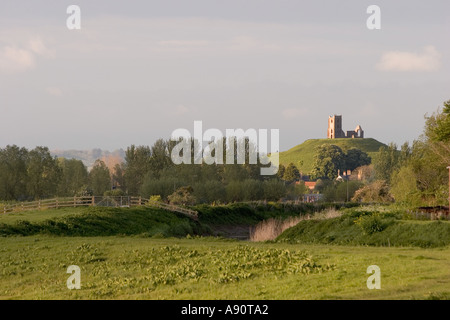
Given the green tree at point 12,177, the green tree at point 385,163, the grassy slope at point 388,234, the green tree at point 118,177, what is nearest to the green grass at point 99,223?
the grassy slope at point 388,234

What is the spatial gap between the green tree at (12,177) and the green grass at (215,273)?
68986 millimetres

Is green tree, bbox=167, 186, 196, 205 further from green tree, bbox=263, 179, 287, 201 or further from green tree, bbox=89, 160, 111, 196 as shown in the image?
green tree, bbox=263, 179, 287, 201

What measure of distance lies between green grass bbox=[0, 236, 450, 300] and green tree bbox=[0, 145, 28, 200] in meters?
69.0

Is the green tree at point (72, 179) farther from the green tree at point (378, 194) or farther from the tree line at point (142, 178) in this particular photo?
the green tree at point (378, 194)

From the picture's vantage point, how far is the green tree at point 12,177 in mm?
100438

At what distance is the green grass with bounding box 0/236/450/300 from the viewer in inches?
784

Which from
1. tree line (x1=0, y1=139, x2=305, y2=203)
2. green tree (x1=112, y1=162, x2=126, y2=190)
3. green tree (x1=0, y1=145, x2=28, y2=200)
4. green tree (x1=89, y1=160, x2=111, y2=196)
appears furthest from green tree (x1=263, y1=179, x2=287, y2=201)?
green tree (x1=0, y1=145, x2=28, y2=200)

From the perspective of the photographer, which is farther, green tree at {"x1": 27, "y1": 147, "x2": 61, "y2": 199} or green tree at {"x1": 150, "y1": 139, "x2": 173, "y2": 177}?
green tree at {"x1": 150, "y1": 139, "x2": 173, "y2": 177}

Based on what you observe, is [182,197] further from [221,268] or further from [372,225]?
[221,268]

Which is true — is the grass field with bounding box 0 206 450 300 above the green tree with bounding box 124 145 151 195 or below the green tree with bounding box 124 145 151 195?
below

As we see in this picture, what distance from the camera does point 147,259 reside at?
3008 cm
